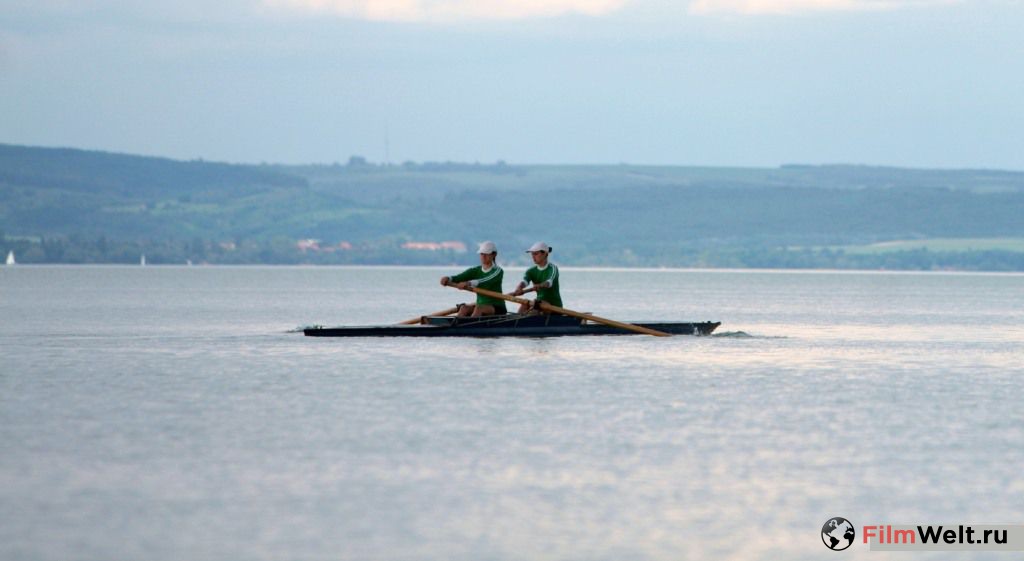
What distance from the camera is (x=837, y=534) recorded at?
1623 centimetres

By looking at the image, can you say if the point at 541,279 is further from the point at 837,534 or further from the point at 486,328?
the point at 837,534

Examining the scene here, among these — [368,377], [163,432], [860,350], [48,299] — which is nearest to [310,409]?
[163,432]

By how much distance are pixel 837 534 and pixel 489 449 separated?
650 cm

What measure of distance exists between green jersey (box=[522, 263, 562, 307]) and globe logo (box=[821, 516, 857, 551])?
22124 millimetres

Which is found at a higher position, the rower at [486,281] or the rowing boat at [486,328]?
the rower at [486,281]

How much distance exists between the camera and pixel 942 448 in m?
22.5

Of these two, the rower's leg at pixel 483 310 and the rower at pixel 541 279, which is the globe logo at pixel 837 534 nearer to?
the rower at pixel 541 279

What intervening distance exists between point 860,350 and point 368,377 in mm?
16874

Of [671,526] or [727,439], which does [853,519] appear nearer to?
[671,526]

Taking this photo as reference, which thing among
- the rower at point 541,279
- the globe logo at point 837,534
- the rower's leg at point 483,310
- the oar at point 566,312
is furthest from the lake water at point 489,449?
the rower at point 541,279

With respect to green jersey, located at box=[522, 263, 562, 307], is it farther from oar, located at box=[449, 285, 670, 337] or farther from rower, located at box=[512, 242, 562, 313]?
oar, located at box=[449, 285, 670, 337]

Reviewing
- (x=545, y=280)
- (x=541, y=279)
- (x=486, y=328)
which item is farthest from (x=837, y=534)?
(x=486, y=328)

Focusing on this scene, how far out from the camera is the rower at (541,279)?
3875 centimetres

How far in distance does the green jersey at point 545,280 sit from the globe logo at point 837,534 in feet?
72.6
